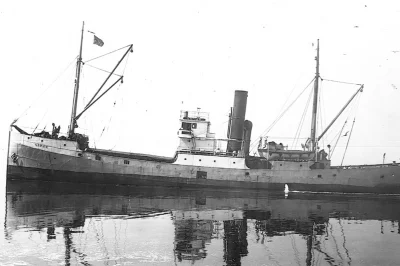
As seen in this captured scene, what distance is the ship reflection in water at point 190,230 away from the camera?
12055 mm

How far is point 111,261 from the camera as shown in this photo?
11258 millimetres

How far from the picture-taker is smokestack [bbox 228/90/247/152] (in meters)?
34.8

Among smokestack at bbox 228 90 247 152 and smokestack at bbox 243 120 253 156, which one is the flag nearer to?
smokestack at bbox 228 90 247 152

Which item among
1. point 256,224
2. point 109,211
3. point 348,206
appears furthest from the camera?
point 348,206

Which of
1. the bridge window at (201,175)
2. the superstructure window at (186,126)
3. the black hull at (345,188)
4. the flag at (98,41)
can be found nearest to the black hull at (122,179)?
the bridge window at (201,175)

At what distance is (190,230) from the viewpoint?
1620 cm

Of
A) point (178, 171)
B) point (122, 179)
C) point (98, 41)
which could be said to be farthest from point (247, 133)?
point (98, 41)

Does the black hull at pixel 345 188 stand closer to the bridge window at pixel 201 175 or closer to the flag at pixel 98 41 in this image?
the bridge window at pixel 201 175

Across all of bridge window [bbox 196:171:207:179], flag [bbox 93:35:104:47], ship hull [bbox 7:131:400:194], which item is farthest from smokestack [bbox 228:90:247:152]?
flag [bbox 93:35:104:47]

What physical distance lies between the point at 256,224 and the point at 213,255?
6.16 m

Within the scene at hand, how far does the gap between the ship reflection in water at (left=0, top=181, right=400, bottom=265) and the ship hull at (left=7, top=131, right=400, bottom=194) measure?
5.02 m

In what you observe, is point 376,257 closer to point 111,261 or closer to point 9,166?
point 111,261

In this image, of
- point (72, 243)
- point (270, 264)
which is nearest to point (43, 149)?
point (72, 243)

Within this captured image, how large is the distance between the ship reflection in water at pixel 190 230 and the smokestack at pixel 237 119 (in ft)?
25.8
